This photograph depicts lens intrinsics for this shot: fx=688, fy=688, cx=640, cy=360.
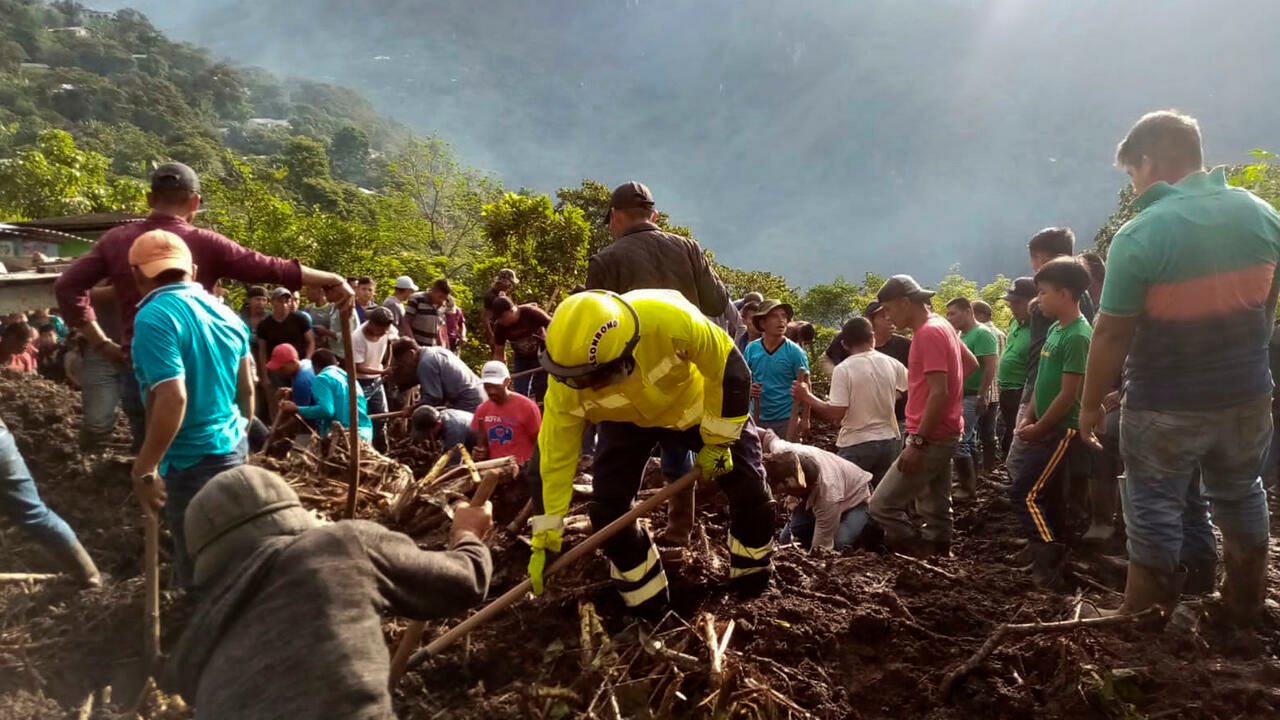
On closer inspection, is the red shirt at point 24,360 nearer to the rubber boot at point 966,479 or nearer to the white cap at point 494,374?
the white cap at point 494,374

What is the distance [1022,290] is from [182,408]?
18.5 ft

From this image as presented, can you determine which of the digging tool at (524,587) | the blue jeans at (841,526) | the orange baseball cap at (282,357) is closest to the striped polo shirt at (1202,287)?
the digging tool at (524,587)

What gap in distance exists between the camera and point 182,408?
2.74m

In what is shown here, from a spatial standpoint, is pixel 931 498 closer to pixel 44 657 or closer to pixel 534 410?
pixel 534 410

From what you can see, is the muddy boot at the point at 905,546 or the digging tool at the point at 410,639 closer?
the digging tool at the point at 410,639

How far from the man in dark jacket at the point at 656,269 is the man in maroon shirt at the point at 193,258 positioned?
4.53 feet

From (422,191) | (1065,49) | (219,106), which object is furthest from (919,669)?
(1065,49)

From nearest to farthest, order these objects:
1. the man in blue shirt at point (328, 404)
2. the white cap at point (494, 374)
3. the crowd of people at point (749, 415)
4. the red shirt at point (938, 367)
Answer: the crowd of people at point (749, 415)
the red shirt at point (938, 367)
the white cap at point (494, 374)
the man in blue shirt at point (328, 404)

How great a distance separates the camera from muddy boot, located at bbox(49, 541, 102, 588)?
385 cm

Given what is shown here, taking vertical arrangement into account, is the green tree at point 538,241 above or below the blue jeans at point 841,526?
above

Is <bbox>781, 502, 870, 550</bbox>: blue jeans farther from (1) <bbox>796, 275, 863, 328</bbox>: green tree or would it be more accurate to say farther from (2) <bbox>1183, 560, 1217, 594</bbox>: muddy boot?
(1) <bbox>796, 275, 863, 328</bbox>: green tree

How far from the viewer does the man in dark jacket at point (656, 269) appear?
3.68 metres

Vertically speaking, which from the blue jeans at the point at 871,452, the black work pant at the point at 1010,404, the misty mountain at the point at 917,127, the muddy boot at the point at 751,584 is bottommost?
the muddy boot at the point at 751,584

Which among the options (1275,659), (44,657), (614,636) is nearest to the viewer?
(1275,659)
